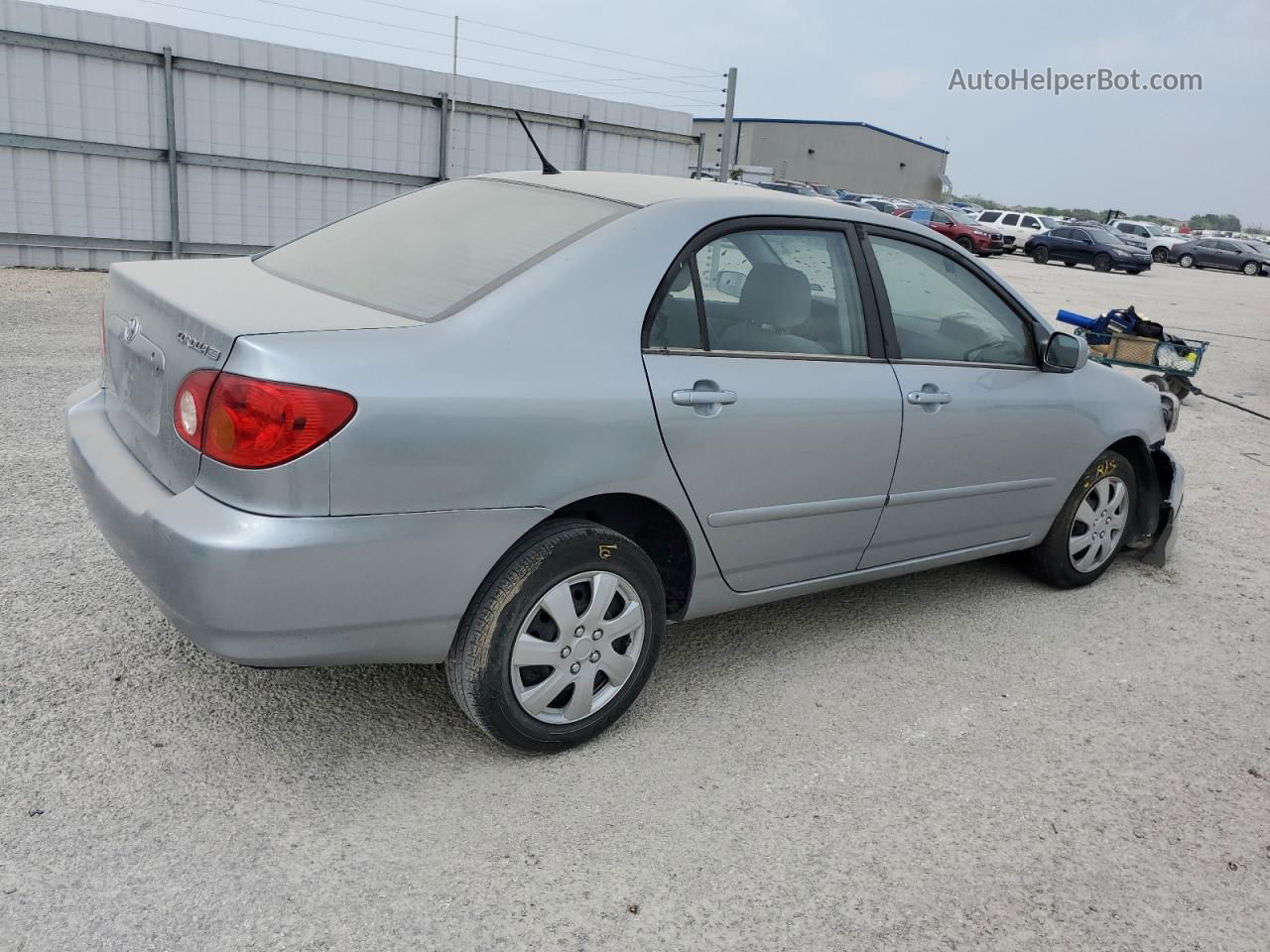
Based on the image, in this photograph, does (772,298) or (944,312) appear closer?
(772,298)

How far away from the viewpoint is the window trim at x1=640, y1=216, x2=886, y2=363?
9.89 feet

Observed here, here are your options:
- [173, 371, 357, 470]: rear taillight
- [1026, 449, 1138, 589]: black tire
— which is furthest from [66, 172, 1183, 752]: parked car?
[1026, 449, 1138, 589]: black tire

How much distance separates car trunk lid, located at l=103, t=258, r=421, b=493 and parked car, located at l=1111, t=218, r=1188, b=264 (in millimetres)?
44920

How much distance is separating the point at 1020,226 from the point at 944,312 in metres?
35.8

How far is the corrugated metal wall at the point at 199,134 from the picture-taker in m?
11.6

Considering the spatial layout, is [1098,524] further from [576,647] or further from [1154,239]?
[1154,239]

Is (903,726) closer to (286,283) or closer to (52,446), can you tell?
(286,283)

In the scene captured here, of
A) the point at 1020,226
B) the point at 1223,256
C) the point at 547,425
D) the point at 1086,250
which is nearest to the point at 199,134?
the point at 547,425

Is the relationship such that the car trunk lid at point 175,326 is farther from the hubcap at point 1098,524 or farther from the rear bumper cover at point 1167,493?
the rear bumper cover at point 1167,493

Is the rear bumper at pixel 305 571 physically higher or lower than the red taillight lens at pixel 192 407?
lower

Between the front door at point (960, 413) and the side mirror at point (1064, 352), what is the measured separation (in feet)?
0.19

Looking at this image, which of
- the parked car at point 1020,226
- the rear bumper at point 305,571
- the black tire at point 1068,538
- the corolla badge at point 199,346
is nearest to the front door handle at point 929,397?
the black tire at point 1068,538

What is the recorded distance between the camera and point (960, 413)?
150 inches

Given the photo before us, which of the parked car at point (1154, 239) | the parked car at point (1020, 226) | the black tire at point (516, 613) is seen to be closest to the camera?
the black tire at point (516, 613)
